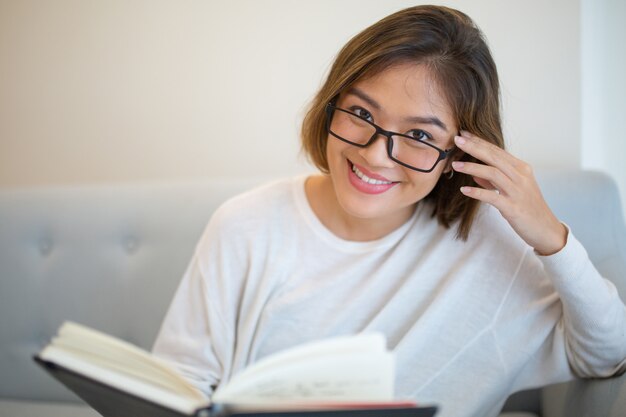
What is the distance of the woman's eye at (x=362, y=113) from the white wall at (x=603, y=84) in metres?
0.79

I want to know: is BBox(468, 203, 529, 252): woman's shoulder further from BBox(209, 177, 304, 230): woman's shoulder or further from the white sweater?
BBox(209, 177, 304, 230): woman's shoulder

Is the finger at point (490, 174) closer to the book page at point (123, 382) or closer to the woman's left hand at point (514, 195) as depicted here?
the woman's left hand at point (514, 195)

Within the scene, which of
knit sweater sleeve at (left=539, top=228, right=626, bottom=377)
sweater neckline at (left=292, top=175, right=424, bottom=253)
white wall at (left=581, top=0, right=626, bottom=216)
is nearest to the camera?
knit sweater sleeve at (left=539, top=228, right=626, bottom=377)

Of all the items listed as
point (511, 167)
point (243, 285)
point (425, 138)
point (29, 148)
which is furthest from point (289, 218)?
point (29, 148)

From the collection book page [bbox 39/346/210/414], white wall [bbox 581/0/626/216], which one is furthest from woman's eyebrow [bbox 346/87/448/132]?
white wall [bbox 581/0/626/216]

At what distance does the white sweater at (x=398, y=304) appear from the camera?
1.17m

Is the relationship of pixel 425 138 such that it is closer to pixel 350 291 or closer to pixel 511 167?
pixel 511 167

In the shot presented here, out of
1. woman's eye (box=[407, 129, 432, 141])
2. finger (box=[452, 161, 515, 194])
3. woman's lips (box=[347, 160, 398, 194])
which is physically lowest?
woman's lips (box=[347, 160, 398, 194])

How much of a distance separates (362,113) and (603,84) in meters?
0.90

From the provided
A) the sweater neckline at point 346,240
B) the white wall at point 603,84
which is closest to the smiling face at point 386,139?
the sweater neckline at point 346,240

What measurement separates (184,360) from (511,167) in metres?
0.75

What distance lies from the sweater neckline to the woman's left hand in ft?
0.75

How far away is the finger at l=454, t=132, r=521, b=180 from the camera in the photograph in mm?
1064

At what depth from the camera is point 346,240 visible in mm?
1271
